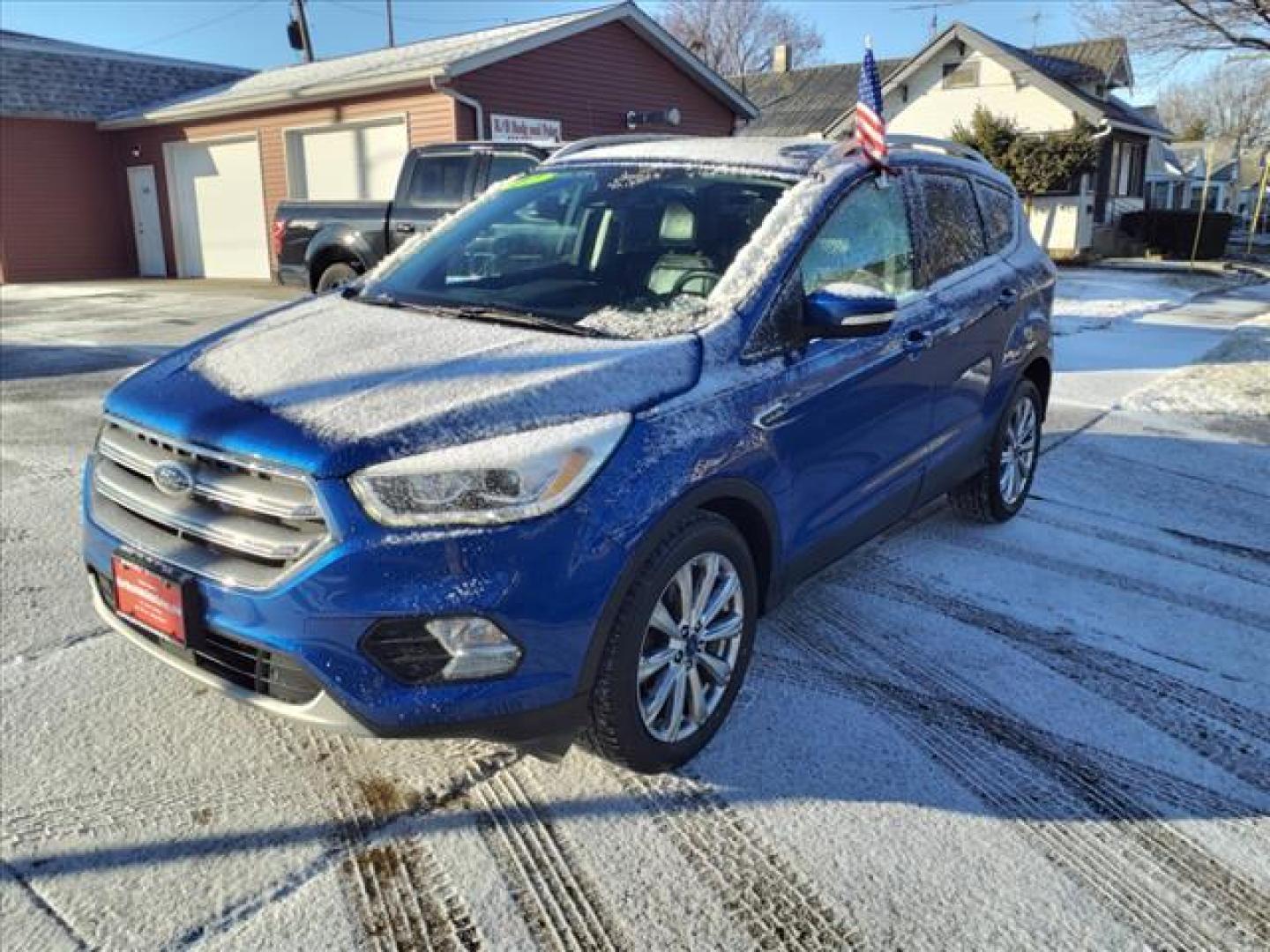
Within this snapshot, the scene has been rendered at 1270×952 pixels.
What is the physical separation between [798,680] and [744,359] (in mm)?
1234

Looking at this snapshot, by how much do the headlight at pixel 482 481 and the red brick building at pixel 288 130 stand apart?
1452 cm

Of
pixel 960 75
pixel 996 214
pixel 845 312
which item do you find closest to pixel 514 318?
pixel 845 312

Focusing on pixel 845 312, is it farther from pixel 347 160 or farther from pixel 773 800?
pixel 347 160

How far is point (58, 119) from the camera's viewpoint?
21109 mm

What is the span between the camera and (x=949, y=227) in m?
4.43

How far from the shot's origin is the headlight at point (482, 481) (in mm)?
2373

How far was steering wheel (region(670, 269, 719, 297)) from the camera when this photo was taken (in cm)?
328

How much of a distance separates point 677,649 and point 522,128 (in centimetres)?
1588

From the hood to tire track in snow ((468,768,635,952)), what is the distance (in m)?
1.10

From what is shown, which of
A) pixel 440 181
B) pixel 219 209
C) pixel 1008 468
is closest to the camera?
pixel 1008 468

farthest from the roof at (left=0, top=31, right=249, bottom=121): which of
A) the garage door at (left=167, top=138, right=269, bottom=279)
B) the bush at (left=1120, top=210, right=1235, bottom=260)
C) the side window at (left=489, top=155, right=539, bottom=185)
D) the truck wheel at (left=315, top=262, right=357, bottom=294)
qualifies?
the bush at (left=1120, top=210, right=1235, bottom=260)

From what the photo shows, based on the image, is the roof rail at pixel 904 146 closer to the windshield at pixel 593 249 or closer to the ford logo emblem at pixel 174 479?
the windshield at pixel 593 249

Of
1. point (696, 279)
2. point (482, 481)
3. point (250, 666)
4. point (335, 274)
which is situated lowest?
point (250, 666)

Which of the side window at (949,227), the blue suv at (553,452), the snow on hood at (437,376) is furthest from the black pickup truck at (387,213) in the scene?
the snow on hood at (437,376)
